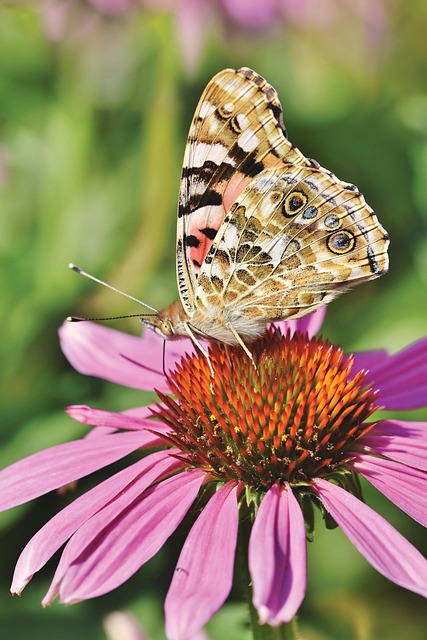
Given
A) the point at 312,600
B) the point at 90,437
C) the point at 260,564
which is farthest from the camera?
the point at 312,600

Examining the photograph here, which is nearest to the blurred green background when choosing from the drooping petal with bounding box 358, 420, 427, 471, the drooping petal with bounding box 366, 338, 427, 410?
the drooping petal with bounding box 366, 338, 427, 410

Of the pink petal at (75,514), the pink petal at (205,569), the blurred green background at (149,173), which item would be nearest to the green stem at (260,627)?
the pink petal at (205,569)

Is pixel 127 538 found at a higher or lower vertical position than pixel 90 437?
lower

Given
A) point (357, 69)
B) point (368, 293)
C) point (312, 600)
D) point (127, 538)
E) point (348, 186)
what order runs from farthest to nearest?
1. point (357, 69)
2. point (368, 293)
3. point (312, 600)
4. point (348, 186)
5. point (127, 538)

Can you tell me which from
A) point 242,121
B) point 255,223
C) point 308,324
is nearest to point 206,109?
point 242,121

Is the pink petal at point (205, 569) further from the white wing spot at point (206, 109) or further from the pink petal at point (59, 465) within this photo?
the white wing spot at point (206, 109)

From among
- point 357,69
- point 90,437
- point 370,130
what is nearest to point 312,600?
point 90,437

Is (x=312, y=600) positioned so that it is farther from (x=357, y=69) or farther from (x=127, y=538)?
(x=357, y=69)
